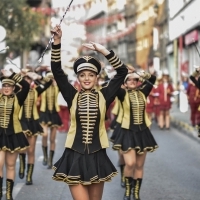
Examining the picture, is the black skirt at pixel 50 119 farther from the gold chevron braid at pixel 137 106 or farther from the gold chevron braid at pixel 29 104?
the gold chevron braid at pixel 137 106

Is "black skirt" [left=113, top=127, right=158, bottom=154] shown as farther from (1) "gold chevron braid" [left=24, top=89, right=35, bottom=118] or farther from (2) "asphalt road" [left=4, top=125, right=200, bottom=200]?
(1) "gold chevron braid" [left=24, top=89, right=35, bottom=118]

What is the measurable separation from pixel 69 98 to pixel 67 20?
29.6 feet

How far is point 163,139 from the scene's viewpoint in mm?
19156

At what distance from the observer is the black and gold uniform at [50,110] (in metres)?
13.8

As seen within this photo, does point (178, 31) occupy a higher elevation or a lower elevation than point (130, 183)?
higher

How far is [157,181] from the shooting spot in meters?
11.3

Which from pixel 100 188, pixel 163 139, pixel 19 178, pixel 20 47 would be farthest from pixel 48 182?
pixel 20 47

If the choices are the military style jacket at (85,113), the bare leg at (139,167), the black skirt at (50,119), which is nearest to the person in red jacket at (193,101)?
the black skirt at (50,119)

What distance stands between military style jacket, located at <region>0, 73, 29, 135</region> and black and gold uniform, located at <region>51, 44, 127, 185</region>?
2.94 metres

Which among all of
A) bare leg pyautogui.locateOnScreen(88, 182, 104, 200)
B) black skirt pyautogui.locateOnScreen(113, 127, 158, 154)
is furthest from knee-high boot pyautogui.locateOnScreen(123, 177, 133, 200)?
bare leg pyautogui.locateOnScreen(88, 182, 104, 200)

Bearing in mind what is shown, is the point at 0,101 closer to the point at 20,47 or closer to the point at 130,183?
the point at 130,183

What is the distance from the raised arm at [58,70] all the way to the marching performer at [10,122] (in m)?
2.89

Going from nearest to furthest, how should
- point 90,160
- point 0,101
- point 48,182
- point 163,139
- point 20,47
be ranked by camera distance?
point 90,160 < point 0,101 < point 48,182 < point 163,139 < point 20,47

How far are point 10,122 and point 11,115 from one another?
0.12 metres
